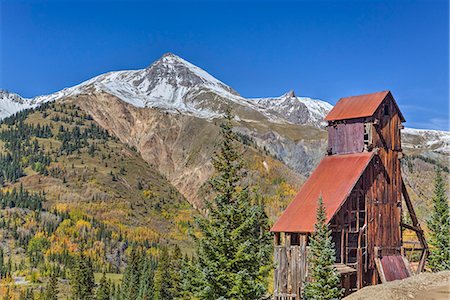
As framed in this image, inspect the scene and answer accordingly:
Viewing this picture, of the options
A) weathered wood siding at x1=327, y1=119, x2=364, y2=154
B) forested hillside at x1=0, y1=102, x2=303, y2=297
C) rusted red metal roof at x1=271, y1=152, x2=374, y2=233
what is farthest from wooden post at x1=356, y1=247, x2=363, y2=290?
forested hillside at x1=0, y1=102, x2=303, y2=297

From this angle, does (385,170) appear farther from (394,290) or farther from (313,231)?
(394,290)

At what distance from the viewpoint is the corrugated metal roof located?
39.2 meters

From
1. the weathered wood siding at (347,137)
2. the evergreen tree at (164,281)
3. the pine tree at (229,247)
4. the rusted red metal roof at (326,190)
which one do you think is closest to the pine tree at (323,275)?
the pine tree at (229,247)

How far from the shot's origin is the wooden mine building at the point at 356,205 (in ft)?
118

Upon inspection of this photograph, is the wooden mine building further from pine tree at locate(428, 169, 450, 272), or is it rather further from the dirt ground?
the dirt ground

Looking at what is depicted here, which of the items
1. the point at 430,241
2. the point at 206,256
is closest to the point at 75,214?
the point at 430,241

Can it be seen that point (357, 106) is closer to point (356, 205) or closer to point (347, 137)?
point (347, 137)

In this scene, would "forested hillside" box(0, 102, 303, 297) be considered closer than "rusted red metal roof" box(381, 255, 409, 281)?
No

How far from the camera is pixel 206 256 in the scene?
91.0 feet

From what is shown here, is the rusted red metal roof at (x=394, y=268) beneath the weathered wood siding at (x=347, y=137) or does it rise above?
beneath

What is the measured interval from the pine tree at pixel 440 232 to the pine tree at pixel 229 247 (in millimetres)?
22946

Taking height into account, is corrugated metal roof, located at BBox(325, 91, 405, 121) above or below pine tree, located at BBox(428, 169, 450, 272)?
above

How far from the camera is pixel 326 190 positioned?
1473 inches

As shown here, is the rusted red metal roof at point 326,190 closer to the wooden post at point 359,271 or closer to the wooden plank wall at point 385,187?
the wooden plank wall at point 385,187
